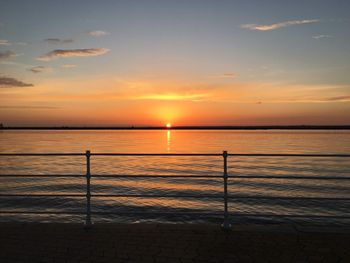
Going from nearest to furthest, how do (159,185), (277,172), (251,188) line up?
1. (251,188)
2. (159,185)
3. (277,172)

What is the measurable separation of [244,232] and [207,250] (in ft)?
3.58

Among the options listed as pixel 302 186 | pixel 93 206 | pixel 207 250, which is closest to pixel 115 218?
pixel 93 206

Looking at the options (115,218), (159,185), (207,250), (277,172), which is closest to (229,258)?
(207,250)

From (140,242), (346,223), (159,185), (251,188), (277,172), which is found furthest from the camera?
(277,172)

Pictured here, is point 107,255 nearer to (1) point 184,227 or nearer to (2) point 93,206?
(1) point 184,227

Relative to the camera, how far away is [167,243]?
5332 millimetres

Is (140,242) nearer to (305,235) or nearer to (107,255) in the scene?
(107,255)

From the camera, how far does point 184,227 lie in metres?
6.08

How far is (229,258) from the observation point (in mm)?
4836

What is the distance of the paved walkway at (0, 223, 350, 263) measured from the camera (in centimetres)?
484

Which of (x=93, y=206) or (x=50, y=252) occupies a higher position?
(x=50, y=252)

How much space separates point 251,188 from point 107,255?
17335mm

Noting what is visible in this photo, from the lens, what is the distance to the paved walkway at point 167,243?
484cm

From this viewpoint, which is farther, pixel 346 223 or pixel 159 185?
pixel 159 185
